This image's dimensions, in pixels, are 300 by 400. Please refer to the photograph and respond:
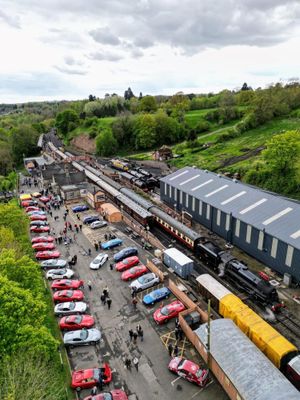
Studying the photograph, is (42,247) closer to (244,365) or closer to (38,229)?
(38,229)

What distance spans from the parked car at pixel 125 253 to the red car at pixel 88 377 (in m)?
17.4

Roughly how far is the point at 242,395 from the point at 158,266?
19.8m

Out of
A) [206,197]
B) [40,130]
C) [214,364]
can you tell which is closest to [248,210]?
[206,197]

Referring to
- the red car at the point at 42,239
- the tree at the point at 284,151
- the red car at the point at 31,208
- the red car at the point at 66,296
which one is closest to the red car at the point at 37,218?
the red car at the point at 31,208

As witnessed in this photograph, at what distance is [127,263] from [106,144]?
82.7 m

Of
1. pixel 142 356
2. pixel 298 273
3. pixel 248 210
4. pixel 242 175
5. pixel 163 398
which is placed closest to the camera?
pixel 163 398

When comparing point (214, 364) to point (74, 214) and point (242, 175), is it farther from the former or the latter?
point (242, 175)

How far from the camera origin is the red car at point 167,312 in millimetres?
29000

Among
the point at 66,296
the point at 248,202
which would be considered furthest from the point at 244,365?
the point at 248,202

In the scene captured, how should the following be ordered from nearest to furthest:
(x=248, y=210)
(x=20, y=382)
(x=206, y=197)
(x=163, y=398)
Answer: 1. (x=20, y=382)
2. (x=163, y=398)
3. (x=248, y=210)
4. (x=206, y=197)

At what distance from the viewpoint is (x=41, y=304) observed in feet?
74.8

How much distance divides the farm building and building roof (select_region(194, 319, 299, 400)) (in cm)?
1377

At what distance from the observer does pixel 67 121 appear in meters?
156

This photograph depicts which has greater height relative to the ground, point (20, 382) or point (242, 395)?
point (20, 382)
